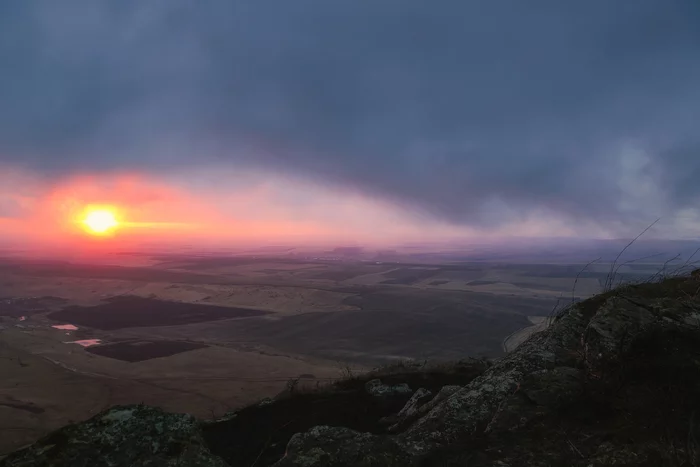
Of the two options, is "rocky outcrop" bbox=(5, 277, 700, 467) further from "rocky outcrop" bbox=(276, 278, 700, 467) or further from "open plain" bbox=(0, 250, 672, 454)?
"open plain" bbox=(0, 250, 672, 454)

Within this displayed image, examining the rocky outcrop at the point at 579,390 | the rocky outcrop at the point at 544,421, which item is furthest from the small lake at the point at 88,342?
the rocky outcrop at the point at 579,390

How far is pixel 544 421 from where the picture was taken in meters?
4.13

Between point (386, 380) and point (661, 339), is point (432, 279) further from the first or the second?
point (661, 339)

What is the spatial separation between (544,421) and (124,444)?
4.03 m

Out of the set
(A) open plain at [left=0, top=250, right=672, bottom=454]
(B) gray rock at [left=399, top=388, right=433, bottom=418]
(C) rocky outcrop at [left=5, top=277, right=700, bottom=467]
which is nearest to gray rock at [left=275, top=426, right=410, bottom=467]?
(C) rocky outcrop at [left=5, top=277, right=700, bottom=467]

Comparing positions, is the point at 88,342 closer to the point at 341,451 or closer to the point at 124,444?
the point at 124,444

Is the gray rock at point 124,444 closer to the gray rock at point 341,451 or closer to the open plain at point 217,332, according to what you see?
the gray rock at point 341,451

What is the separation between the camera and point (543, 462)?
3.35 metres

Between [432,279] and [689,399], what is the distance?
8861 cm

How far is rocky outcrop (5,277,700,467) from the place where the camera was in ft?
10.9

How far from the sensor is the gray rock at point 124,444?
3252 millimetres

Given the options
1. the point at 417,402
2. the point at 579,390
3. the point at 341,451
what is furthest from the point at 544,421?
the point at 417,402

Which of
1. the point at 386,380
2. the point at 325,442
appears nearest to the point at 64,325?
the point at 386,380

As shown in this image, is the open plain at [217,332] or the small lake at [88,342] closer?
the open plain at [217,332]
